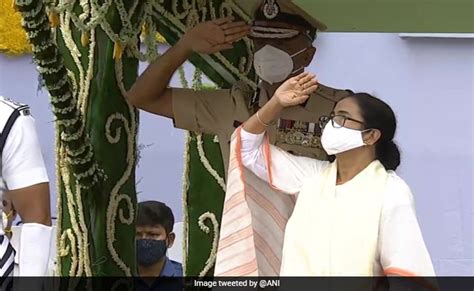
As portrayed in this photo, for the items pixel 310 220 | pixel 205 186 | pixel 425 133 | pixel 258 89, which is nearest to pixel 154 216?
pixel 205 186

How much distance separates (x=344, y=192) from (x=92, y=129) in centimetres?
73

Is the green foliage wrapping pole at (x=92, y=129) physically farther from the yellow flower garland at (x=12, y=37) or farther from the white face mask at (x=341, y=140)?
the yellow flower garland at (x=12, y=37)

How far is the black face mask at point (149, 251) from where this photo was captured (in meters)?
3.09

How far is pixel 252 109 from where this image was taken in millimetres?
2371

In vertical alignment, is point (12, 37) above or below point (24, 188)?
above

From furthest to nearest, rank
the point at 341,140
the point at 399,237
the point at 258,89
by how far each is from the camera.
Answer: the point at 258,89
the point at 341,140
the point at 399,237

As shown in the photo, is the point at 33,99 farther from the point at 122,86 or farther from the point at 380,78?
the point at 122,86

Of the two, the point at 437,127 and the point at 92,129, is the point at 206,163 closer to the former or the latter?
the point at 92,129

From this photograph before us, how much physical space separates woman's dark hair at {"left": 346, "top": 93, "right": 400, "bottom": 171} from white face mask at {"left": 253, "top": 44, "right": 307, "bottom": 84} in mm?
227

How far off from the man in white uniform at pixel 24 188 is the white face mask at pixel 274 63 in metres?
0.53

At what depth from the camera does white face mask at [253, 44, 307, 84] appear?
7.48 feet

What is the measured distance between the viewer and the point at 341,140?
2072 mm

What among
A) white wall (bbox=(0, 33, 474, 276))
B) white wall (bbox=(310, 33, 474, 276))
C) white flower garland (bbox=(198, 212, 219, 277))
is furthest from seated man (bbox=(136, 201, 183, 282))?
white wall (bbox=(310, 33, 474, 276))

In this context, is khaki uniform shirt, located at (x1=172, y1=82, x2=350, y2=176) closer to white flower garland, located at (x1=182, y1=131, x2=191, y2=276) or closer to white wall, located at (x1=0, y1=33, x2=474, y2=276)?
white flower garland, located at (x1=182, y1=131, x2=191, y2=276)
